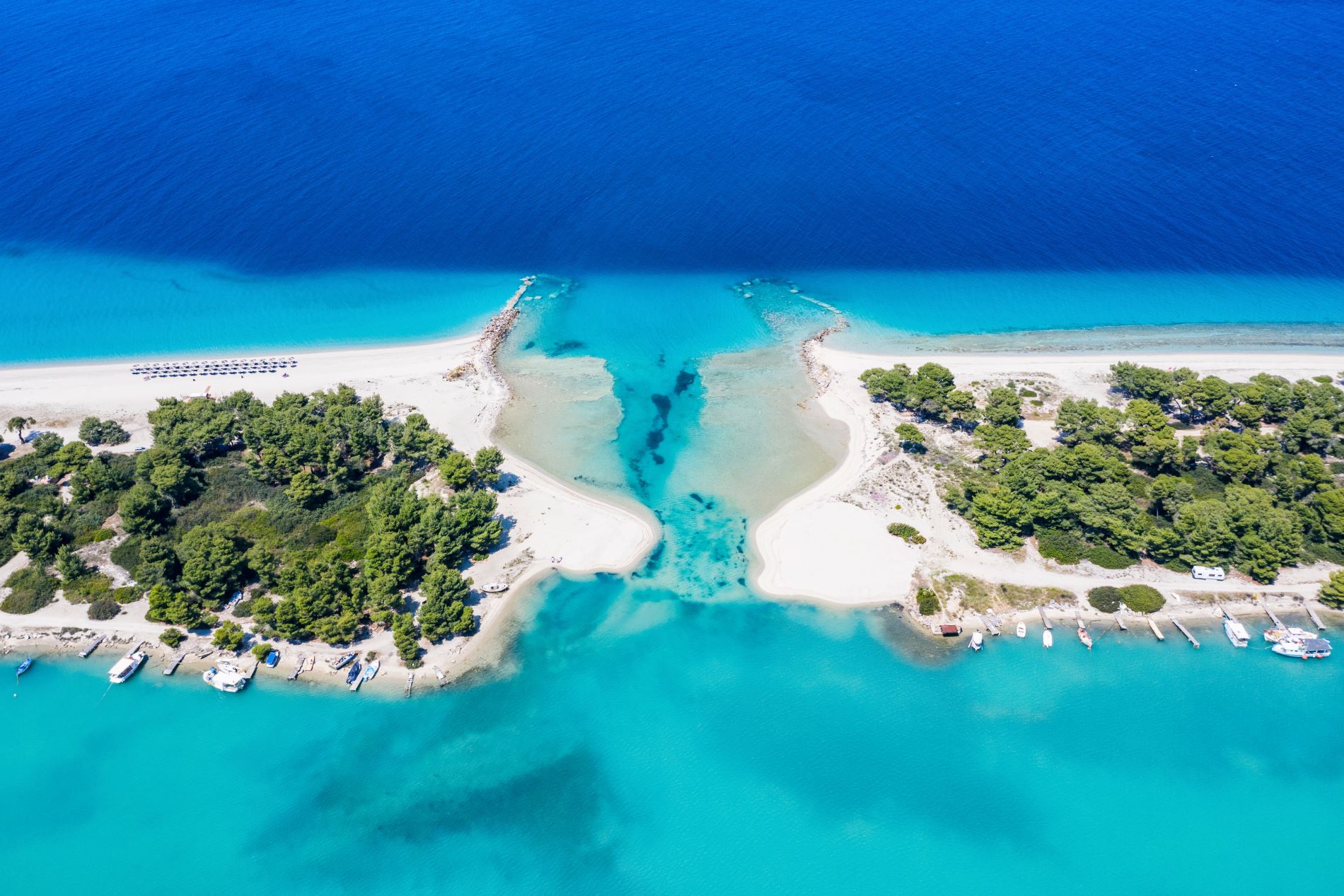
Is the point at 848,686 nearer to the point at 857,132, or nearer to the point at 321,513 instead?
the point at 321,513

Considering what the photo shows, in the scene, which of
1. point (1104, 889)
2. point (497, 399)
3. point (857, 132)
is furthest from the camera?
point (857, 132)

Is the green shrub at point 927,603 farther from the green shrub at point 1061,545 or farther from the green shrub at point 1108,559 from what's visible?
the green shrub at point 1108,559

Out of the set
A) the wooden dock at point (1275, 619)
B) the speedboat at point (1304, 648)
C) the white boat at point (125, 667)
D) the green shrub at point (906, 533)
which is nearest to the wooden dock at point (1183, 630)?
the speedboat at point (1304, 648)

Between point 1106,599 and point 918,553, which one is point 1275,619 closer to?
point 1106,599

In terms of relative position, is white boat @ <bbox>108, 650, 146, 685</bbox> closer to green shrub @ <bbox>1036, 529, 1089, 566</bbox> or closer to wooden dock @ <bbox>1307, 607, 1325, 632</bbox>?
green shrub @ <bbox>1036, 529, 1089, 566</bbox>

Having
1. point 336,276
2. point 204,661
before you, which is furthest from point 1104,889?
point 336,276

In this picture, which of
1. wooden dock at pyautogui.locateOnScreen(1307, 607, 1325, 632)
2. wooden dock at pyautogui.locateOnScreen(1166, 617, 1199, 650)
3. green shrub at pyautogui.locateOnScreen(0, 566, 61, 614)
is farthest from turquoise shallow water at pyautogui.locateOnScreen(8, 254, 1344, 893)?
green shrub at pyautogui.locateOnScreen(0, 566, 61, 614)

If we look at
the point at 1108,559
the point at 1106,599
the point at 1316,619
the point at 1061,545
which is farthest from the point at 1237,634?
the point at 1061,545
